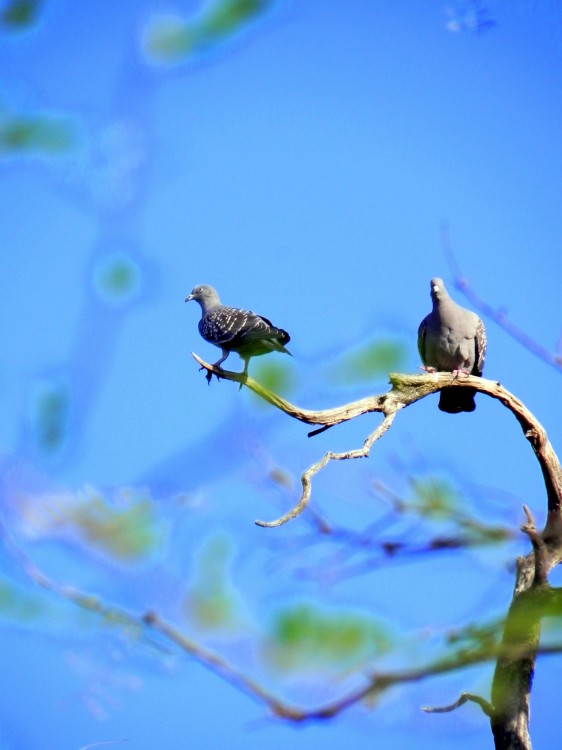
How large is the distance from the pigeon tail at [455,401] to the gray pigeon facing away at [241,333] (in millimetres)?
1587

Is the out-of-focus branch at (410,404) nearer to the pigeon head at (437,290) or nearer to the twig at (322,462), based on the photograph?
the twig at (322,462)

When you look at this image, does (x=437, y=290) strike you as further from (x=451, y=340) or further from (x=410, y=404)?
(x=410, y=404)

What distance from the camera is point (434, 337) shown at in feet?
29.8

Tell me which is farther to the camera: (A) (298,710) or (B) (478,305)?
(B) (478,305)

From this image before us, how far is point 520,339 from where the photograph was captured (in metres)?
2.98

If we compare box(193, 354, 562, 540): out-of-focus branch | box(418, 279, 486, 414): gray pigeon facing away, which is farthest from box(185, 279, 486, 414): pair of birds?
box(193, 354, 562, 540): out-of-focus branch

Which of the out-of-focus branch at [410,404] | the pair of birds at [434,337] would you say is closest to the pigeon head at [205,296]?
the pair of birds at [434,337]

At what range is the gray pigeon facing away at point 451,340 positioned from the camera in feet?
29.1

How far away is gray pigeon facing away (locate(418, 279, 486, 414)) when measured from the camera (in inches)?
349

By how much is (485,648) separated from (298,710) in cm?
39

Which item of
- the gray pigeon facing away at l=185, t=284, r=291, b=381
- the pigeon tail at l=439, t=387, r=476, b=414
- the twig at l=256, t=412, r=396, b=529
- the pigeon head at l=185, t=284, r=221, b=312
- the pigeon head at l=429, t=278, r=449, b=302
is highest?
the pigeon head at l=185, t=284, r=221, b=312

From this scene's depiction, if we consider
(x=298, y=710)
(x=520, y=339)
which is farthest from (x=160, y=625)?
(x=520, y=339)

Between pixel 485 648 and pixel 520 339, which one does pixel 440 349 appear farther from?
pixel 485 648

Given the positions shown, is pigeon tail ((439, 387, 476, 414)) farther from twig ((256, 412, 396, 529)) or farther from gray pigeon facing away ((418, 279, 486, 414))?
twig ((256, 412, 396, 529))
